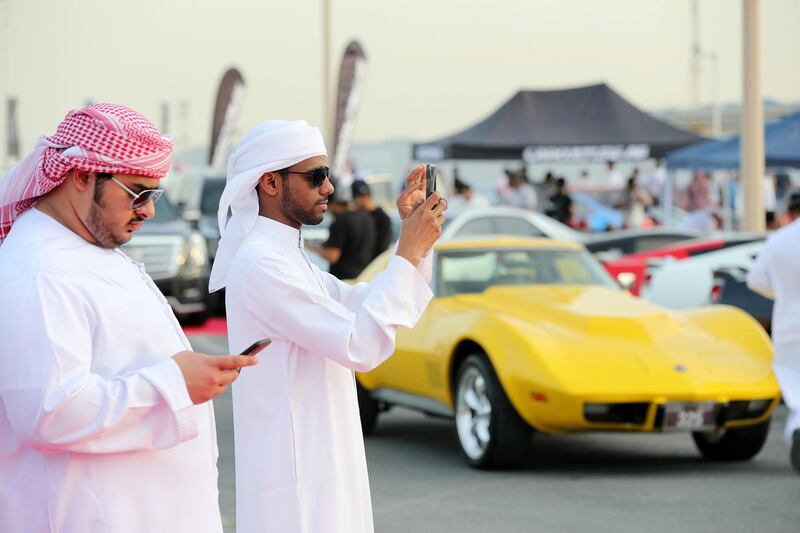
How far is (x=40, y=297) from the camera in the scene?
10.00ft

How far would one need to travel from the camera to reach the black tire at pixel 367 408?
34.6 ft

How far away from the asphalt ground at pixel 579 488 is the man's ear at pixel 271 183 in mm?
3331

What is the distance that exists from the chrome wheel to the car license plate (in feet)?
3.73

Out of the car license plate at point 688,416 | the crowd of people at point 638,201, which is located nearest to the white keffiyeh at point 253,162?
the car license plate at point 688,416

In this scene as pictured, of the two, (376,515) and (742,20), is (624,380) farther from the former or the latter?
(742,20)

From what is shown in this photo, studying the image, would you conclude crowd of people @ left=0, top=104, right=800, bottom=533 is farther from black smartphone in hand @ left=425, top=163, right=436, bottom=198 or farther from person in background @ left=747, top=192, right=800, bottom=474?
person in background @ left=747, top=192, right=800, bottom=474

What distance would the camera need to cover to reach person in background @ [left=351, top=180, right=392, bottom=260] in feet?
50.8

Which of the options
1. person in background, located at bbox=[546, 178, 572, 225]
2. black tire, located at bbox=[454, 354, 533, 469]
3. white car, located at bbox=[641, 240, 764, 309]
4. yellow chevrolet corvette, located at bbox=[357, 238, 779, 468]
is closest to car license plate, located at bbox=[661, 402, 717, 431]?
yellow chevrolet corvette, located at bbox=[357, 238, 779, 468]

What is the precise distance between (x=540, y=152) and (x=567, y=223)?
7.20 feet

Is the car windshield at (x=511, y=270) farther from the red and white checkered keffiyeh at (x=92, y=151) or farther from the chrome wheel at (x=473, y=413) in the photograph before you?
the red and white checkered keffiyeh at (x=92, y=151)

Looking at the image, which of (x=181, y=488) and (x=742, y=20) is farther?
(x=742, y=20)

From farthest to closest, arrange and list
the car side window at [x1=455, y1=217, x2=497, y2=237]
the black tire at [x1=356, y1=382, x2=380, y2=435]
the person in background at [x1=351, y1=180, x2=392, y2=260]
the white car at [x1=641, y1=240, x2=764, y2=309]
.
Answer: the car side window at [x1=455, y1=217, x2=497, y2=237], the person in background at [x1=351, y1=180, x2=392, y2=260], the white car at [x1=641, y1=240, x2=764, y2=309], the black tire at [x1=356, y1=382, x2=380, y2=435]

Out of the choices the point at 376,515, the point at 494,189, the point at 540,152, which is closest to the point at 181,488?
the point at 376,515

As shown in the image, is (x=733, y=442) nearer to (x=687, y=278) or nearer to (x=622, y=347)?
(x=622, y=347)
